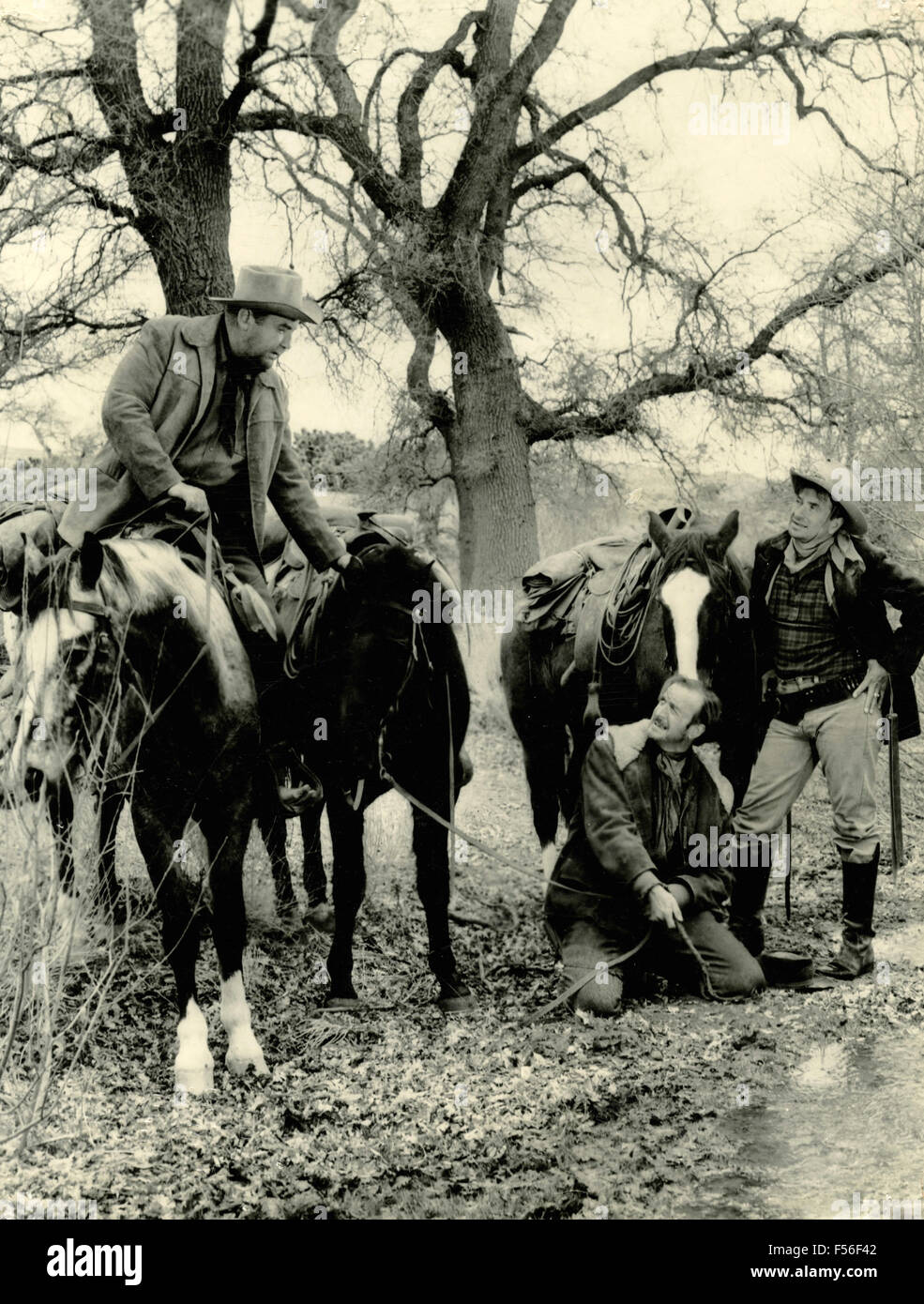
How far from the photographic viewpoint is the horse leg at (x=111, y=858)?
486cm

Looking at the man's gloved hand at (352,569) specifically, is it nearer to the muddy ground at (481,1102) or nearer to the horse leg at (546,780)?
the muddy ground at (481,1102)

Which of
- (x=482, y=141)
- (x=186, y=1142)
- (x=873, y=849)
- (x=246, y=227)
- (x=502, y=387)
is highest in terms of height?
(x=482, y=141)

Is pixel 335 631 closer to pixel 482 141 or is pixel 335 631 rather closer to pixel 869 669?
pixel 869 669

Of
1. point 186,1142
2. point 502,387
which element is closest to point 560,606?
point 186,1142

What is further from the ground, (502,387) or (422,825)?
(502,387)

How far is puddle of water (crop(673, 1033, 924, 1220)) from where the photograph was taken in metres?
3.96

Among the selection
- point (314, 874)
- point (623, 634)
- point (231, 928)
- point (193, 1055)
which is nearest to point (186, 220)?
point (314, 874)

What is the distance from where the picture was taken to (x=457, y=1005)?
524 centimetres

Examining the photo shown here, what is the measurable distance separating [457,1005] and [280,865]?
63.0 inches

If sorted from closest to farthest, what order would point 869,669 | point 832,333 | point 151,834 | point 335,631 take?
point 151,834 < point 335,631 < point 869,669 < point 832,333

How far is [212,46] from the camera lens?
28.8 feet

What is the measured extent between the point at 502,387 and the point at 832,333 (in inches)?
111

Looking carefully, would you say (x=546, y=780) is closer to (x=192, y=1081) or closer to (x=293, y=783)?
(x=293, y=783)

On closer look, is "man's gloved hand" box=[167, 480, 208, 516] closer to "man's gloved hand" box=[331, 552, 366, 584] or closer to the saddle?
"man's gloved hand" box=[331, 552, 366, 584]
